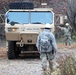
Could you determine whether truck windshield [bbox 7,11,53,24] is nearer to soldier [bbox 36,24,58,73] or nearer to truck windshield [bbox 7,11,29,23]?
truck windshield [bbox 7,11,29,23]

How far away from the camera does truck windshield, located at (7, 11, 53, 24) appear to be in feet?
62.8

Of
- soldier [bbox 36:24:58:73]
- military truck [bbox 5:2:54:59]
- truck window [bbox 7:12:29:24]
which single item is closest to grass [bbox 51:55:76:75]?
soldier [bbox 36:24:58:73]

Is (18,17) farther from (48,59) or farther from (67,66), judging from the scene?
(67,66)

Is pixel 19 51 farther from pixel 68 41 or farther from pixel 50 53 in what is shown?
pixel 68 41

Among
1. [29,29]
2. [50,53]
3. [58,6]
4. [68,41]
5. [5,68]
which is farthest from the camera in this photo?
[58,6]

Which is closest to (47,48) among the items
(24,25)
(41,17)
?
(24,25)

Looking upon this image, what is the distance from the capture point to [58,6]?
38562 millimetres

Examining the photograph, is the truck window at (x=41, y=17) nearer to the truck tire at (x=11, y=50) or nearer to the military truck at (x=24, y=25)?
the military truck at (x=24, y=25)

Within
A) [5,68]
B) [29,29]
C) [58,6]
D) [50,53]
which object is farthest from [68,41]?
[50,53]

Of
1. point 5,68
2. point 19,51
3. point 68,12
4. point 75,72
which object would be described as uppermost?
point 75,72

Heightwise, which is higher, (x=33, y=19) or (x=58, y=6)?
(x=33, y=19)

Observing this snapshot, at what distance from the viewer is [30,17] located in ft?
63.4

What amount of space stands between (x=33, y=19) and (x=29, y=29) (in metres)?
0.73

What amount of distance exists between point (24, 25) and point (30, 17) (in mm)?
659
